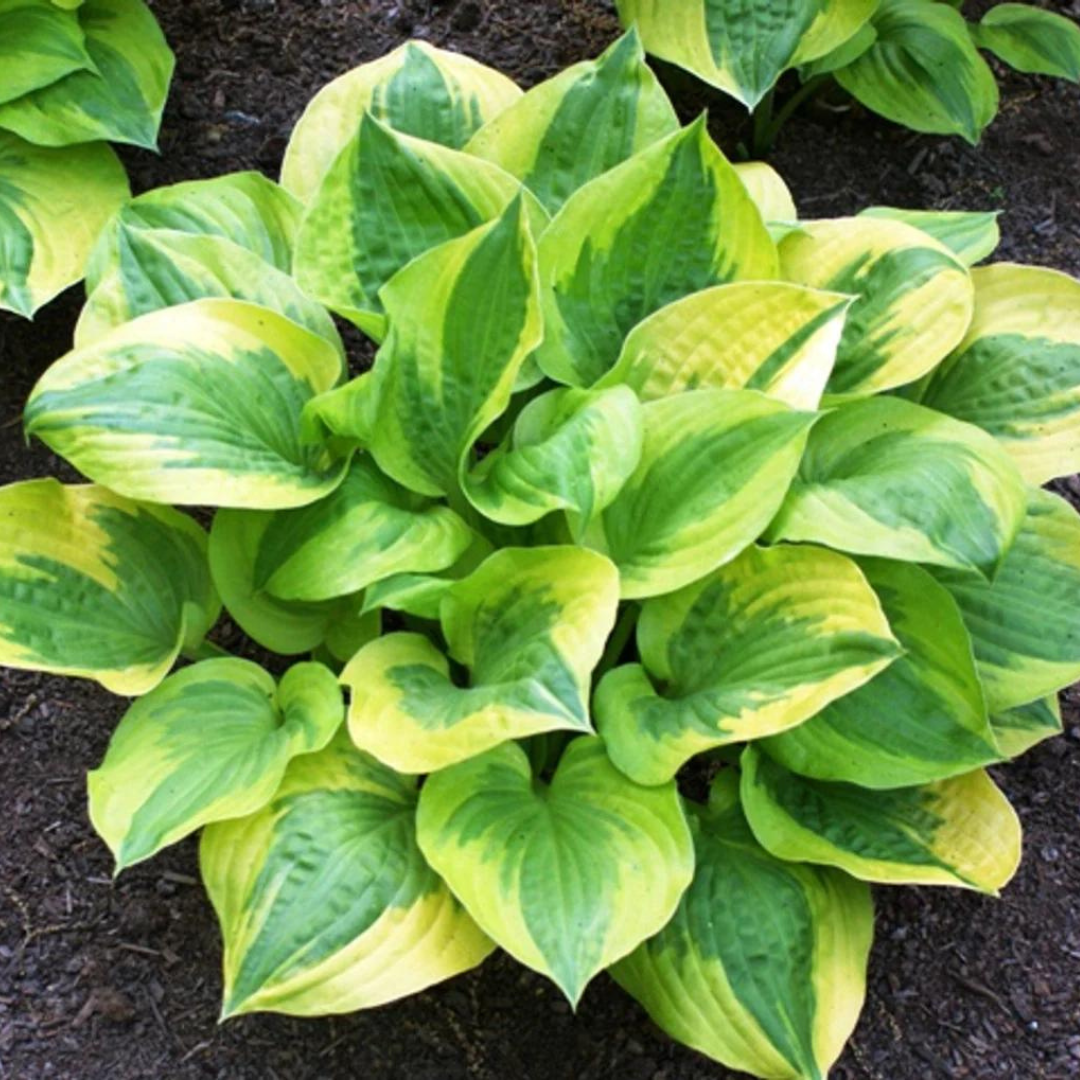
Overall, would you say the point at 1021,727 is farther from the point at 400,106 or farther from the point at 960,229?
the point at 400,106

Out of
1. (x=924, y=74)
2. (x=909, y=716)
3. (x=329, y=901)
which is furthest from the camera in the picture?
(x=924, y=74)

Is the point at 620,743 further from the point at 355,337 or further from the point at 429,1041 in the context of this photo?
the point at 355,337

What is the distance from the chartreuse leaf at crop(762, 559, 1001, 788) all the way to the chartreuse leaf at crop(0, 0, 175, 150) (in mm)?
1120

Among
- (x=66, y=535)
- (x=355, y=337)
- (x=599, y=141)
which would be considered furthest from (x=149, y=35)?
(x=66, y=535)

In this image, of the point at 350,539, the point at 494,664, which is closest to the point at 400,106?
the point at 350,539

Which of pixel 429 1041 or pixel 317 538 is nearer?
pixel 317 538

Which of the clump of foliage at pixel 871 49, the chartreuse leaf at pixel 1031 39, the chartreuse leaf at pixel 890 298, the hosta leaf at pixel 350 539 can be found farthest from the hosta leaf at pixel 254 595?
the chartreuse leaf at pixel 1031 39

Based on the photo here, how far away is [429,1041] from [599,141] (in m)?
1.01

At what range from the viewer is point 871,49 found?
2170 mm

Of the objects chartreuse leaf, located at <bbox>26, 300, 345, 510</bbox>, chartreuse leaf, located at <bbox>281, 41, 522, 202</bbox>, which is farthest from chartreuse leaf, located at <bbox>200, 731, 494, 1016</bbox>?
chartreuse leaf, located at <bbox>281, 41, 522, 202</bbox>

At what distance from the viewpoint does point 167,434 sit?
1.36 metres

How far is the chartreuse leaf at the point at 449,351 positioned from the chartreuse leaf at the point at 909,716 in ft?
1.40

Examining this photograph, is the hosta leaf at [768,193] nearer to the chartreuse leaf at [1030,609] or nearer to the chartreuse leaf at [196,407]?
the chartreuse leaf at [1030,609]

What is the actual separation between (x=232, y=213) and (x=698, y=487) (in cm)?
65
